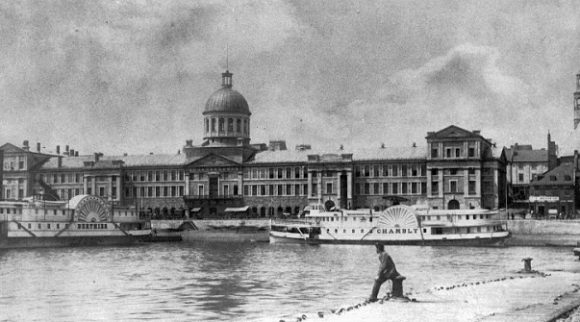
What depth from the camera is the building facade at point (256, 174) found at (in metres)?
107

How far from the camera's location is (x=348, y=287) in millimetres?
38312

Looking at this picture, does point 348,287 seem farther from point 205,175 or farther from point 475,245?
point 205,175

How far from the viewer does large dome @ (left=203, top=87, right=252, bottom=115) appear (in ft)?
396

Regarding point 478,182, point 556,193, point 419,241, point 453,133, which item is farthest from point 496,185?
point 419,241

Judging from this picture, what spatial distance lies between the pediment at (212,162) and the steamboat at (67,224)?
2617 centimetres

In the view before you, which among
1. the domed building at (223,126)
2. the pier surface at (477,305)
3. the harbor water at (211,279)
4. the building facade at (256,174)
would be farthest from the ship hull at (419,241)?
the pier surface at (477,305)

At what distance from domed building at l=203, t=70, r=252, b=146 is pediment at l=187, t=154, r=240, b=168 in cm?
293

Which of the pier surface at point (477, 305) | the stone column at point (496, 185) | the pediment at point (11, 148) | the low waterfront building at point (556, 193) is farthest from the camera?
the pediment at point (11, 148)

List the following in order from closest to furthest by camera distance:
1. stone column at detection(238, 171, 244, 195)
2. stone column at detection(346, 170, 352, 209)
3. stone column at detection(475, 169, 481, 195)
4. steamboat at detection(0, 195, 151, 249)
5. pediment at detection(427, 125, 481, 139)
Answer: steamboat at detection(0, 195, 151, 249) → stone column at detection(475, 169, 481, 195) → pediment at detection(427, 125, 481, 139) → stone column at detection(346, 170, 352, 209) → stone column at detection(238, 171, 244, 195)

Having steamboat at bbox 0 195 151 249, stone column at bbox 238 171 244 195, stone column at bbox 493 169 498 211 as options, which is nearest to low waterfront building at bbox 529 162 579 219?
stone column at bbox 493 169 498 211

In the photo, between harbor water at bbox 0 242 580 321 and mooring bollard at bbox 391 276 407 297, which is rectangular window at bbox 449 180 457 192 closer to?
harbor water at bbox 0 242 580 321

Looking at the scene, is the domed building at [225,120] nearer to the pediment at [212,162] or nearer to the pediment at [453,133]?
the pediment at [212,162]

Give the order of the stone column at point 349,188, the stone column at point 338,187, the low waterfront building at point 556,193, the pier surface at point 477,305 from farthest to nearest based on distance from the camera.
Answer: the stone column at point 349,188
the stone column at point 338,187
the low waterfront building at point 556,193
the pier surface at point 477,305

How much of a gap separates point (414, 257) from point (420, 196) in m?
48.9
